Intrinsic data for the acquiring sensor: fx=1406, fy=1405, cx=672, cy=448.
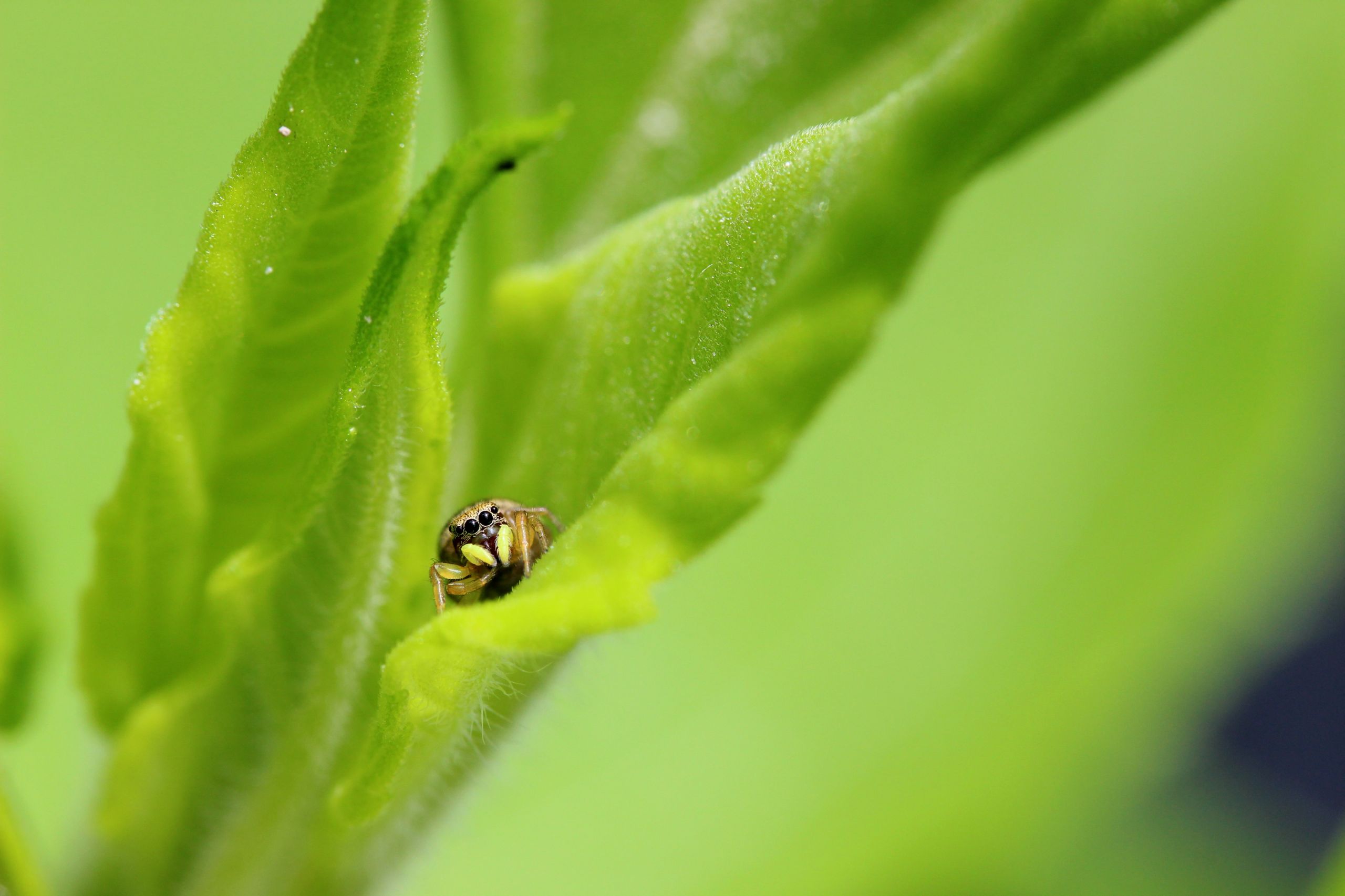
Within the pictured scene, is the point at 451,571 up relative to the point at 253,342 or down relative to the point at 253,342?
down

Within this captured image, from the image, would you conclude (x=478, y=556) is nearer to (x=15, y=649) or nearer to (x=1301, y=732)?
(x=15, y=649)

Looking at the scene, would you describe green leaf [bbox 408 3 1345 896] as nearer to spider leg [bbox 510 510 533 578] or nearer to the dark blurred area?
spider leg [bbox 510 510 533 578]

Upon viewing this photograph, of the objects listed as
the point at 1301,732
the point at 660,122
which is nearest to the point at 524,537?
the point at 660,122

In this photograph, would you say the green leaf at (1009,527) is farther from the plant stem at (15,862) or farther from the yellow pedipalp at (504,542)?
the plant stem at (15,862)

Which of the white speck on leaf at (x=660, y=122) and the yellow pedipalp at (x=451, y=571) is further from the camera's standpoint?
the white speck on leaf at (x=660, y=122)

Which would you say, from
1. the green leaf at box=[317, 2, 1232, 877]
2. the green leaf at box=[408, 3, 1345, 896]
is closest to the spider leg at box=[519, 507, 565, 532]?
the green leaf at box=[317, 2, 1232, 877]

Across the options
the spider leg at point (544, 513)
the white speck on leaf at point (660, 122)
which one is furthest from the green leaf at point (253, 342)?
the white speck on leaf at point (660, 122)

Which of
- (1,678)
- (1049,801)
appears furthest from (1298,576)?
(1,678)
